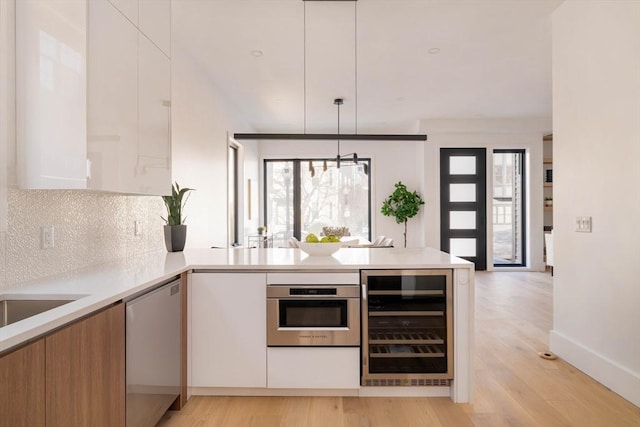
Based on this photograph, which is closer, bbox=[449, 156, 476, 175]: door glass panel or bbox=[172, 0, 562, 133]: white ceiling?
bbox=[172, 0, 562, 133]: white ceiling

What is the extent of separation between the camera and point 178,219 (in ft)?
9.77

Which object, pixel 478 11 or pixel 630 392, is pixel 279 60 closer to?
pixel 478 11

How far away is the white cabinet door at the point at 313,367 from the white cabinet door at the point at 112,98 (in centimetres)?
135

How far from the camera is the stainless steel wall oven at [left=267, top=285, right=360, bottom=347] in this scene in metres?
2.27

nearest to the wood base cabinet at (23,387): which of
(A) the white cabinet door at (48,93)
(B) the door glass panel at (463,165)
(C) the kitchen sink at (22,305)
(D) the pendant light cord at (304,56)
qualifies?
(C) the kitchen sink at (22,305)

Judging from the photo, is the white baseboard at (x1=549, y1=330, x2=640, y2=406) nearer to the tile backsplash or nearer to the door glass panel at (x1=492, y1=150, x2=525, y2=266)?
the tile backsplash

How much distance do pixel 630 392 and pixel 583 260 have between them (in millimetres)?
888

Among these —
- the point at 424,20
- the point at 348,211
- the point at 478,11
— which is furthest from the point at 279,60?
the point at 348,211

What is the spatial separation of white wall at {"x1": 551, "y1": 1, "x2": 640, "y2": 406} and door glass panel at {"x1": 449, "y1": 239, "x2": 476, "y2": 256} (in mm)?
4000

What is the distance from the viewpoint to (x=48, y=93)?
1.47 meters

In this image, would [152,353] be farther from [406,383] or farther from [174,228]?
[406,383]

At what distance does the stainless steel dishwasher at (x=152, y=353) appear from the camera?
1641 mm

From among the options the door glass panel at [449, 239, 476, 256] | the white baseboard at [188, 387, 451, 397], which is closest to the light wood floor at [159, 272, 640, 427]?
the white baseboard at [188, 387, 451, 397]

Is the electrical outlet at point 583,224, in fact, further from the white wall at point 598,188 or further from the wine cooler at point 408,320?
the wine cooler at point 408,320
